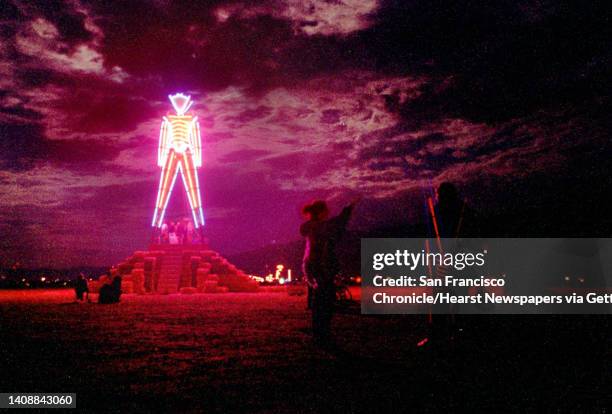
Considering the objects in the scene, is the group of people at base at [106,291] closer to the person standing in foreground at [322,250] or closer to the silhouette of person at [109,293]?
the silhouette of person at [109,293]

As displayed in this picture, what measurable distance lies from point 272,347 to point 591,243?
1048cm

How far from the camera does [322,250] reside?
21.6ft

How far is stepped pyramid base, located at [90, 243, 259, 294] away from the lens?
90.4 ft

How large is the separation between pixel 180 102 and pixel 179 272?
32.7ft

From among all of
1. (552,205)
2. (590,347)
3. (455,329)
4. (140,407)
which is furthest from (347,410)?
(552,205)

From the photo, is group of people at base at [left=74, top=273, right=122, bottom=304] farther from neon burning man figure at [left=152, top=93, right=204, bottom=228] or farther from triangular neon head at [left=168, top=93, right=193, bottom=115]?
triangular neon head at [left=168, top=93, right=193, bottom=115]

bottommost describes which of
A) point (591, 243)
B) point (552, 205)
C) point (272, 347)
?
point (272, 347)

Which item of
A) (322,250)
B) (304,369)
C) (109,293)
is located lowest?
(304,369)

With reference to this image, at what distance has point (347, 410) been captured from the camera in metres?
3.47

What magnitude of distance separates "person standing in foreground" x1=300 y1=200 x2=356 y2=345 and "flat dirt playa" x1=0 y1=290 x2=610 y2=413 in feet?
2.37

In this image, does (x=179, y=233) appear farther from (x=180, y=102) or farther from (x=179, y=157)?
(x=180, y=102)

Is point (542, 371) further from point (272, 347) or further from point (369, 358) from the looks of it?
point (272, 347)

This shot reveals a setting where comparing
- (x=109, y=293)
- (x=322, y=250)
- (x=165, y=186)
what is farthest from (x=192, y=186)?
(x=322, y=250)

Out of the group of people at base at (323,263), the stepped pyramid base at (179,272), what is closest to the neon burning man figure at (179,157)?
the stepped pyramid base at (179,272)
